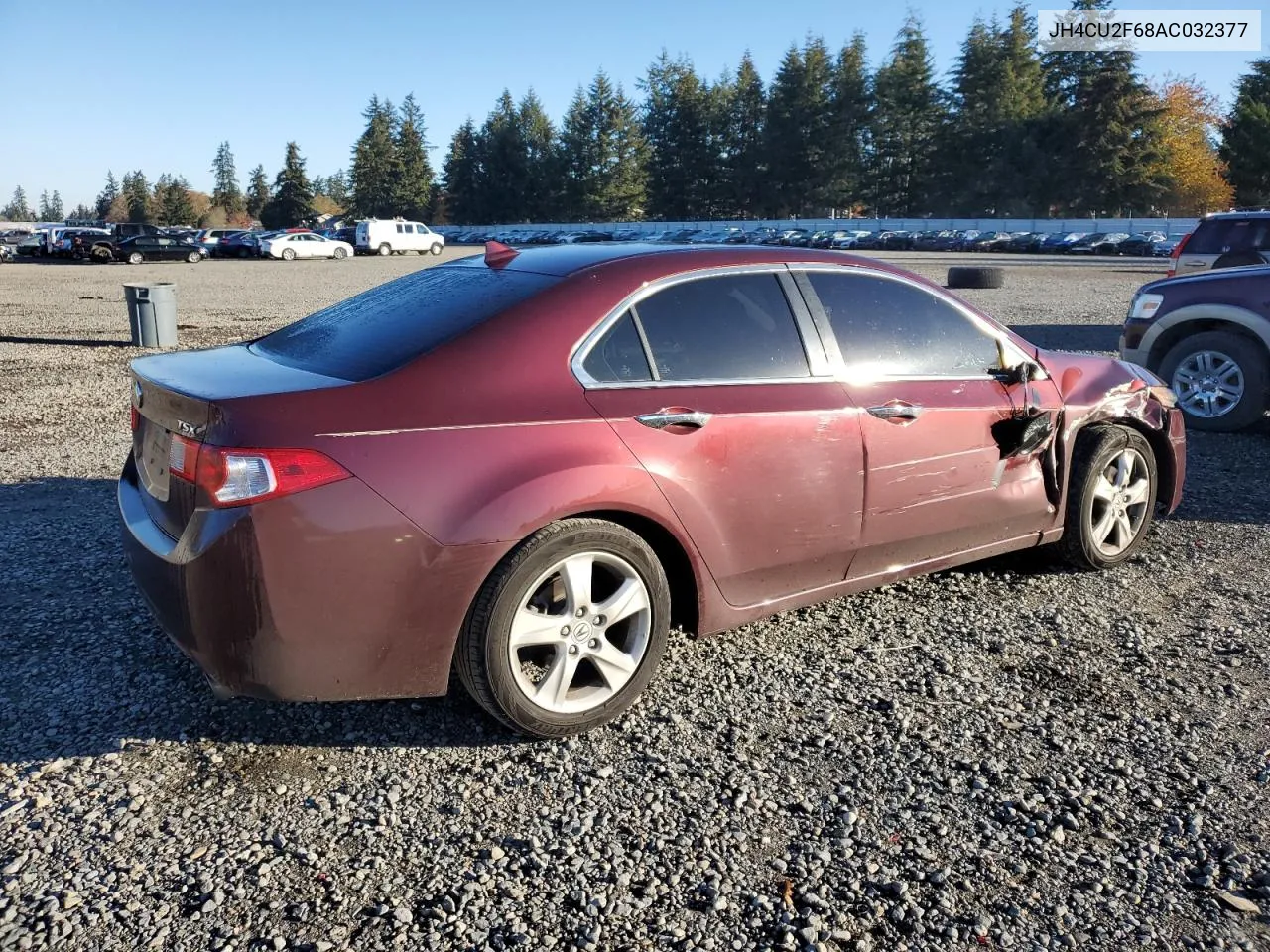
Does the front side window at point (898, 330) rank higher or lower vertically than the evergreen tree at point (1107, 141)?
lower

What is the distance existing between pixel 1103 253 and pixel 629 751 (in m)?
56.4

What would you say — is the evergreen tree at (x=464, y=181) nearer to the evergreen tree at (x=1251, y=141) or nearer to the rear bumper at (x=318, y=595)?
the evergreen tree at (x=1251, y=141)

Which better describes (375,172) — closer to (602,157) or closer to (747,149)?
(602,157)

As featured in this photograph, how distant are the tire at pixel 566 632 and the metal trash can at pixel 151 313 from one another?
38.3 feet

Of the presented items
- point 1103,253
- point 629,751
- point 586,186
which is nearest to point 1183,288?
point 629,751

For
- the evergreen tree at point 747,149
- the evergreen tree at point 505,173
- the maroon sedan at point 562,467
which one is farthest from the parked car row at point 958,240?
the maroon sedan at point 562,467

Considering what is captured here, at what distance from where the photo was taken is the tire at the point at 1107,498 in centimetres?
470

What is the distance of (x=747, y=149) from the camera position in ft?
301

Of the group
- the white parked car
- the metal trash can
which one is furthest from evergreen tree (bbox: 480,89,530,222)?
the metal trash can

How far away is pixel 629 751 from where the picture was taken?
3.25 meters

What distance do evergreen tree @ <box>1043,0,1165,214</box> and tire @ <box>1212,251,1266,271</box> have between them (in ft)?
218

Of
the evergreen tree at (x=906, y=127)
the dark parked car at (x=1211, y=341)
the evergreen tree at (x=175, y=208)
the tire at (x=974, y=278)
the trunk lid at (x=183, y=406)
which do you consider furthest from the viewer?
the evergreen tree at (x=175, y=208)

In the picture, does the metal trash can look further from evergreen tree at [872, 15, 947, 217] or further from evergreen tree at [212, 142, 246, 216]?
evergreen tree at [212, 142, 246, 216]

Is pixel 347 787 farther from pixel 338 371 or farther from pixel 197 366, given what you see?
pixel 197 366
